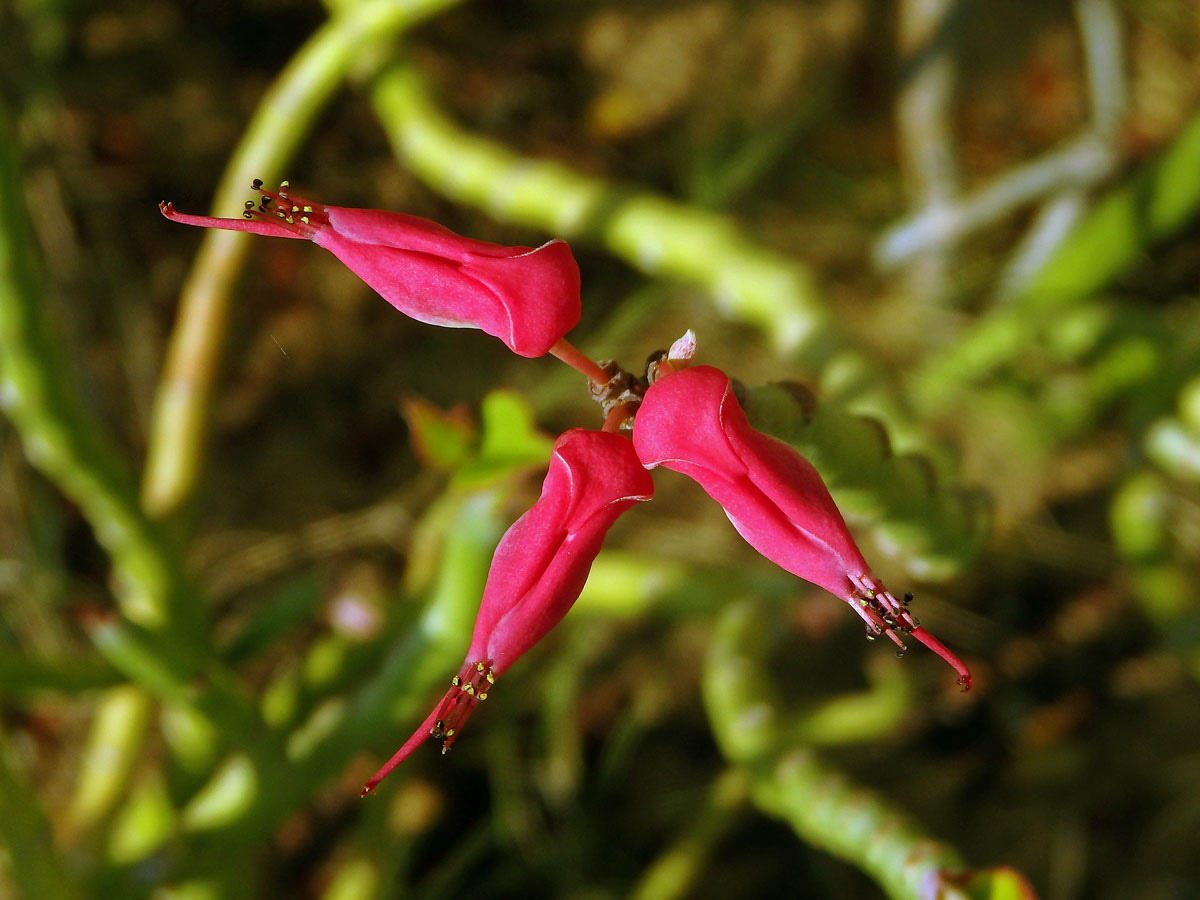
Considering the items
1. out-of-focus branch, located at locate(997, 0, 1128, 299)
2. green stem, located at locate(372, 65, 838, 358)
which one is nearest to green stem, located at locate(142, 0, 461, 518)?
green stem, located at locate(372, 65, 838, 358)

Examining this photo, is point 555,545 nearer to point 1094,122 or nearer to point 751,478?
point 751,478

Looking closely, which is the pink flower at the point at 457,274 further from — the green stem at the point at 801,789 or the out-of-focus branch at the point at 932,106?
the out-of-focus branch at the point at 932,106

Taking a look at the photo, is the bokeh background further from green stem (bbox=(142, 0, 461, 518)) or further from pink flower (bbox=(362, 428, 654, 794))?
pink flower (bbox=(362, 428, 654, 794))

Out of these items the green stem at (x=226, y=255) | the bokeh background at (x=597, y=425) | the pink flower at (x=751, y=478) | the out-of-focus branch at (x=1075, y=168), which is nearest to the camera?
the pink flower at (x=751, y=478)

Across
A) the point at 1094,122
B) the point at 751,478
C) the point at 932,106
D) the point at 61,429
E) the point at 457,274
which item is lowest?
the point at 751,478

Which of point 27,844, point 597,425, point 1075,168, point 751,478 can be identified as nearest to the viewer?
point 751,478

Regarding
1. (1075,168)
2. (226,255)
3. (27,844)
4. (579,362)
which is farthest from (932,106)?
(27,844)

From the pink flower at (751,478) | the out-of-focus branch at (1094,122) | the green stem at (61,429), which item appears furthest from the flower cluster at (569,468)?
the out-of-focus branch at (1094,122)
